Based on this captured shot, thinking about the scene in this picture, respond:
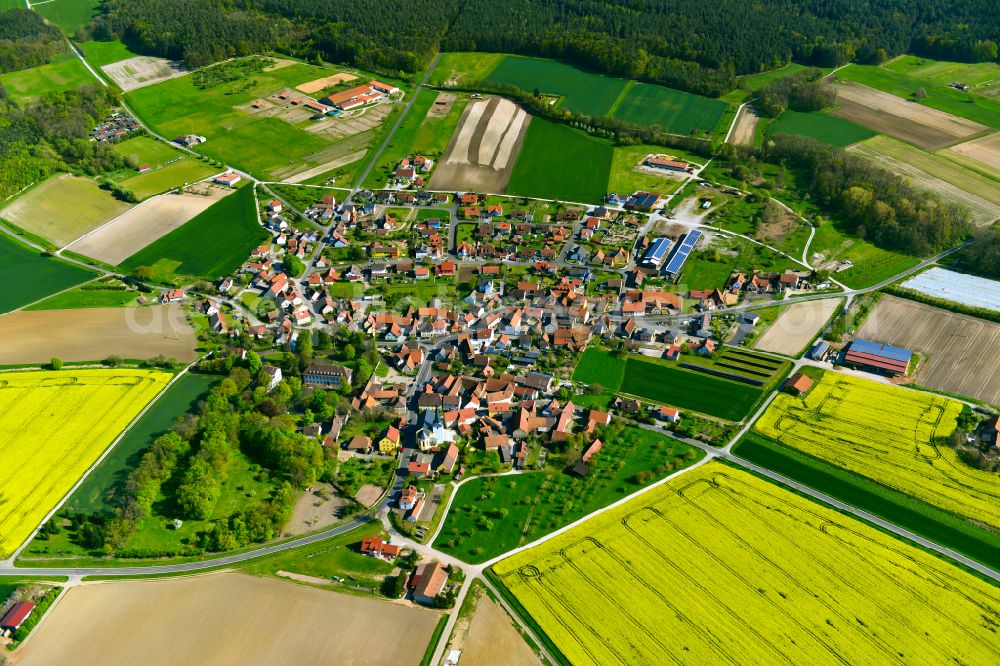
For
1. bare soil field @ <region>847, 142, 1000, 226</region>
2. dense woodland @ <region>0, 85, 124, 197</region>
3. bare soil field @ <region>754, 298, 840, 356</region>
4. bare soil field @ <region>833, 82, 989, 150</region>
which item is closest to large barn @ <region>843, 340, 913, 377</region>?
bare soil field @ <region>754, 298, 840, 356</region>

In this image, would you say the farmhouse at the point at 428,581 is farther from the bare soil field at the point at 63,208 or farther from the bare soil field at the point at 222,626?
the bare soil field at the point at 63,208

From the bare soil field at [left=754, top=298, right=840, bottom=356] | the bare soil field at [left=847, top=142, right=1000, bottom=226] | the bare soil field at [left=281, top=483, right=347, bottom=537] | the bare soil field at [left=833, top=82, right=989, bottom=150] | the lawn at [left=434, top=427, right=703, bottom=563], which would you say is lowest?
the bare soil field at [left=281, top=483, right=347, bottom=537]

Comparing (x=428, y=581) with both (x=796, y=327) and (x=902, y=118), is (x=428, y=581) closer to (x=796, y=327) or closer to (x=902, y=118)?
(x=796, y=327)

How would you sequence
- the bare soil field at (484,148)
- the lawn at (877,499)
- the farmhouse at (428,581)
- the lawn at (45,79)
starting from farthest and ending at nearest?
the lawn at (45,79)
the bare soil field at (484,148)
the lawn at (877,499)
the farmhouse at (428,581)

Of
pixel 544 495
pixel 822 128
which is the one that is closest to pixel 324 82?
pixel 822 128

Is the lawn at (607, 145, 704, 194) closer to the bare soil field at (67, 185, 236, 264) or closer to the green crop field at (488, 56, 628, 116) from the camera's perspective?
the green crop field at (488, 56, 628, 116)

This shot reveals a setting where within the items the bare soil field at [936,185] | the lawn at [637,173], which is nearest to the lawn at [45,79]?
the lawn at [637,173]
